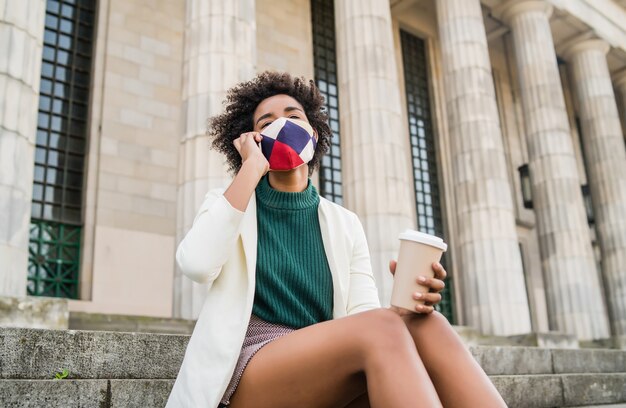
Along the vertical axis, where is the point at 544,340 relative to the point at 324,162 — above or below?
below

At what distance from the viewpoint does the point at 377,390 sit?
103 inches

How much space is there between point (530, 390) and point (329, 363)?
5.72 metres

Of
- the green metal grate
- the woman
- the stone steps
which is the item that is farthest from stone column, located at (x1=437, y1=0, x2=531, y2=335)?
the woman

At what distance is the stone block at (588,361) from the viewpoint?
10539mm

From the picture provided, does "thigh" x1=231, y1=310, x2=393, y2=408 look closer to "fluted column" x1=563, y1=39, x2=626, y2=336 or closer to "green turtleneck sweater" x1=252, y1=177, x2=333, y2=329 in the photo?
"green turtleneck sweater" x1=252, y1=177, x2=333, y2=329

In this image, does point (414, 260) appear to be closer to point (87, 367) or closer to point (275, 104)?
point (275, 104)

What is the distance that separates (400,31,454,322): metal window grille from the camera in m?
24.7

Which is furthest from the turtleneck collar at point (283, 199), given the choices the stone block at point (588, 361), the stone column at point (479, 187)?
the stone column at point (479, 187)

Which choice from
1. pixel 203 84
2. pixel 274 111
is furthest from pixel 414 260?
pixel 203 84

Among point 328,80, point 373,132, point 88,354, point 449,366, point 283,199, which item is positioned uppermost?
point 328,80

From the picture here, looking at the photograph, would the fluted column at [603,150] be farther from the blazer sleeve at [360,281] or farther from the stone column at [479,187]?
the blazer sleeve at [360,281]

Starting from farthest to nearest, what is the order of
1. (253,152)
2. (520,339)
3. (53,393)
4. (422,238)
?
(520,339)
(53,393)
(253,152)
(422,238)

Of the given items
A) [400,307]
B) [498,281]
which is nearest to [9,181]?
[400,307]

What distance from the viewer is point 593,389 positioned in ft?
28.7
